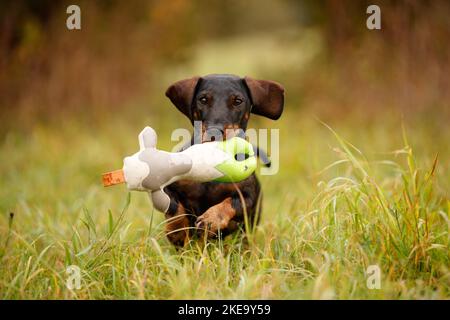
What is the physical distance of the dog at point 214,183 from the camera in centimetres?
324

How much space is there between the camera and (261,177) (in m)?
→ 5.66

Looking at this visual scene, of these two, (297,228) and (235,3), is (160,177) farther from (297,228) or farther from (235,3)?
(235,3)

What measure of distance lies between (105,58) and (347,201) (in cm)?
631

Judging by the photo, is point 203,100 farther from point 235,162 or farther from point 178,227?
point 178,227

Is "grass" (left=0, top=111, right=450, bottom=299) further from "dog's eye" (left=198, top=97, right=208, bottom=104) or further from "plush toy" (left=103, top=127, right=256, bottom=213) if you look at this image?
"dog's eye" (left=198, top=97, right=208, bottom=104)

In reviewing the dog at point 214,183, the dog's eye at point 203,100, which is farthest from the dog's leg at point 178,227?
the dog's eye at point 203,100

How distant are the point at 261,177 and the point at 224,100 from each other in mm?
2296

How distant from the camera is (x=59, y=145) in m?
7.16

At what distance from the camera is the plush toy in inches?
108

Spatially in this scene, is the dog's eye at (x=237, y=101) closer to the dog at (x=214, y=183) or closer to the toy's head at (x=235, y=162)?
the dog at (x=214, y=183)

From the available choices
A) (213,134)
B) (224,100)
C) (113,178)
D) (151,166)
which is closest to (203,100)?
(224,100)

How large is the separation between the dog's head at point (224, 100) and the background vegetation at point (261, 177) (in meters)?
0.56

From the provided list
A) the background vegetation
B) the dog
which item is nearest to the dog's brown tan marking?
the dog
